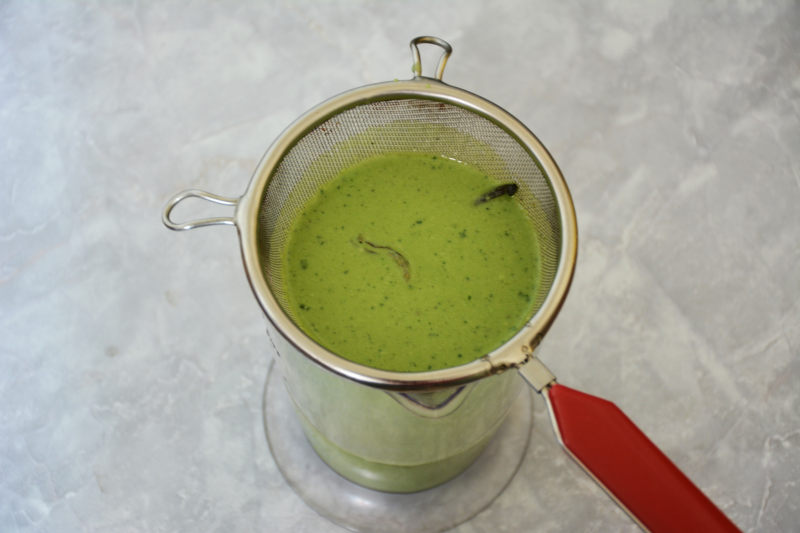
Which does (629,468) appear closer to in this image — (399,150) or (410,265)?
(410,265)

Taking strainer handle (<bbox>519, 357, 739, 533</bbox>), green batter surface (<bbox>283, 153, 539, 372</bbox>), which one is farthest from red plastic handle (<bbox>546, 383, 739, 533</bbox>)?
green batter surface (<bbox>283, 153, 539, 372</bbox>)

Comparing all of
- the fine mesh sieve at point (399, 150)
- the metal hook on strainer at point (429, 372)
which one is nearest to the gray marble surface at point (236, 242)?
the metal hook on strainer at point (429, 372)

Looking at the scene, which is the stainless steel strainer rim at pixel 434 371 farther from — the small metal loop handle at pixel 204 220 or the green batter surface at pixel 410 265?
the green batter surface at pixel 410 265

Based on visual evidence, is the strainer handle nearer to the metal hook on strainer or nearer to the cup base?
the metal hook on strainer

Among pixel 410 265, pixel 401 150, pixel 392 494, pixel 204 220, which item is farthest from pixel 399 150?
pixel 392 494

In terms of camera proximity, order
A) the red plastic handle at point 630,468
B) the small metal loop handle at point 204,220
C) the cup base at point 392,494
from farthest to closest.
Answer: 1. the cup base at point 392,494
2. the small metal loop handle at point 204,220
3. the red plastic handle at point 630,468

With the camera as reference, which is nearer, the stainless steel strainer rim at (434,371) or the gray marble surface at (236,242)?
the stainless steel strainer rim at (434,371)

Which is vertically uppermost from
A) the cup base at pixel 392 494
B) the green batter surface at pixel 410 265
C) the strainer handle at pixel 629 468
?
the strainer handle at pixel 629 468
